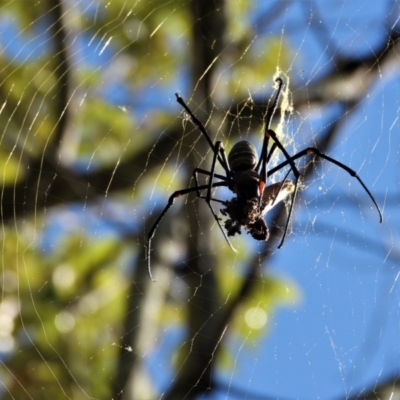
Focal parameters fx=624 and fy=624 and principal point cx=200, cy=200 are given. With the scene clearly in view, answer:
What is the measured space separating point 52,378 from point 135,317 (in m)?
0.92

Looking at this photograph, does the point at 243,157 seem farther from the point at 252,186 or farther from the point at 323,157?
the point at 323,157

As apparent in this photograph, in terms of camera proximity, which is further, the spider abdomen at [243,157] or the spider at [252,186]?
the spider abdomen at [243,157]

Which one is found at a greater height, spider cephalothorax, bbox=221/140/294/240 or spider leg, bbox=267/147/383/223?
spider leg, bbox=267/147/383/223

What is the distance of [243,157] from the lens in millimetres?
2865

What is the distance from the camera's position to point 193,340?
368 cm

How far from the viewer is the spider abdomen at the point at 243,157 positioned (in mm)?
2869

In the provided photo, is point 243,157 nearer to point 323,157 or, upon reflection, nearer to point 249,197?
point 249,197

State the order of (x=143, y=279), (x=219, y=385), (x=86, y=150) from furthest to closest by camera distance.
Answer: (x=86, y=150), (x=143, y=279), (x=219, y=385)

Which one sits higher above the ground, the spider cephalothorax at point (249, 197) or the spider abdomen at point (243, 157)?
the spider abdomen at point (243, 157)

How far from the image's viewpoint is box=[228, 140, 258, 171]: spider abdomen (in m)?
2.87

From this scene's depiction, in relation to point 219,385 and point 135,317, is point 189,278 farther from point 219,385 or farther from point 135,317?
point 219,385

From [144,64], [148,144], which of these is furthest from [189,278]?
[144,64]

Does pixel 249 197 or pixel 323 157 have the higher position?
pixel 323 157

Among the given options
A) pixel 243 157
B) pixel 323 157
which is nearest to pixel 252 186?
pixel 243 157
